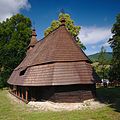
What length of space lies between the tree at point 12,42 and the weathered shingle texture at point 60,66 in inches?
938

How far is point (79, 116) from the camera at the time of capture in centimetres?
1739

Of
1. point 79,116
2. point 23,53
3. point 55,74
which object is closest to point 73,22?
point 23,53

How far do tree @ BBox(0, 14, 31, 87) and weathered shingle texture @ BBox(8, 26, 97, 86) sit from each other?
23836 millimetres

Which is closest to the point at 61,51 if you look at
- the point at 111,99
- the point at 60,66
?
the point at 60,66

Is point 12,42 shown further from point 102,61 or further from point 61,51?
point 61,51

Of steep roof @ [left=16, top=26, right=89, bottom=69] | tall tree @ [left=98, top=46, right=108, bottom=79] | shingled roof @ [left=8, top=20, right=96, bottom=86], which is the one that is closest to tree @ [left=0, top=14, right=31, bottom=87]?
tall tree @ [left=98, top=46, right=108, bottom=79]

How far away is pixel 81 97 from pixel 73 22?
2736 centimetres

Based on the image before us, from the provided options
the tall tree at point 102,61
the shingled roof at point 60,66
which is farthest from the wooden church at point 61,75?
the tall tree at point 102,61

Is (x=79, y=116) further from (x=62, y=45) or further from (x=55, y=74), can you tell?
(x=62, y=45)

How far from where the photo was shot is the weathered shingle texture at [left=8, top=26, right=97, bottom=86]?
2375cm

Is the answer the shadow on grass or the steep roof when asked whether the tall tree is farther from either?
the steep roof

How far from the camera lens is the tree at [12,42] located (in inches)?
2008

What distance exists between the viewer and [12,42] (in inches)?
1989

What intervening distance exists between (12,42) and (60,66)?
1109 inches
